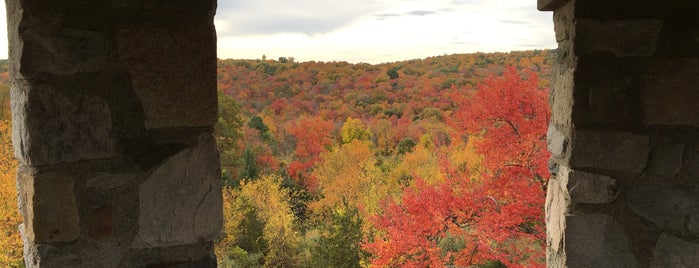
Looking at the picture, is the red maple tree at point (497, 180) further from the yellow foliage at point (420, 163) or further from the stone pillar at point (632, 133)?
the yellow foliage at point (420, 163)

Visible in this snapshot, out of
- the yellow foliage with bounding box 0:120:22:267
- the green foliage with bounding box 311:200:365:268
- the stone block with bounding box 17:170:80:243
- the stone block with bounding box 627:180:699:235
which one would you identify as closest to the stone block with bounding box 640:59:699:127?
the stone block with bounding box 627:180:699:235

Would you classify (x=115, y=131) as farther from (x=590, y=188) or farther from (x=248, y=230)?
(x=248, y=230)

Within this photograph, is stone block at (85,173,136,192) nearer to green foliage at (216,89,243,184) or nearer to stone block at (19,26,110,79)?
stone block at (19,26,110,79)

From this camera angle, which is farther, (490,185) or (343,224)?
(343,224)

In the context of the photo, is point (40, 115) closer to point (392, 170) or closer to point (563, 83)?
point (563, 83)

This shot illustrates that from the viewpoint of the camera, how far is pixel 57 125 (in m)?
1.27

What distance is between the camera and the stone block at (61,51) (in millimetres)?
1214

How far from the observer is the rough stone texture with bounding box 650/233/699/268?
65.2 inches

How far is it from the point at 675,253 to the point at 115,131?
1779mm

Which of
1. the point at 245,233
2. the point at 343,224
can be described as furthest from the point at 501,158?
the point at 245,233

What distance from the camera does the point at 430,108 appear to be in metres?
21.2

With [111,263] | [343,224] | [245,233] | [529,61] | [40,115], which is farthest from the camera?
[529,61]

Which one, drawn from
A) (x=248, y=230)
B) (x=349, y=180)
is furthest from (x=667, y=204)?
(x=349, y=180)

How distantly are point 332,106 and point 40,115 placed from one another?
24.0m
